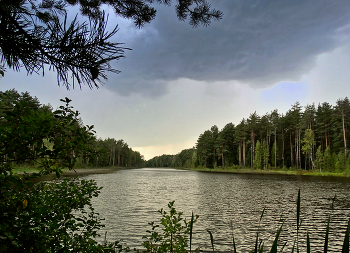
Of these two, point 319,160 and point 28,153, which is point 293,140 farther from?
point 28,153

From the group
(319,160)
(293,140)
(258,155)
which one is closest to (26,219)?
(319,160)

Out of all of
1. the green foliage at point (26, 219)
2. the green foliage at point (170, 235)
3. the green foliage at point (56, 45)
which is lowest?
the green foliage at point (170, 235)

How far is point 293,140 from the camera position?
7481cm

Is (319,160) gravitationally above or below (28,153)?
below

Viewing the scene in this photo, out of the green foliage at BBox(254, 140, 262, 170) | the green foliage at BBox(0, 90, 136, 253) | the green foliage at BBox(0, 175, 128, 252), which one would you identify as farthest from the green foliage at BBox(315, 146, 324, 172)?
the green foliage at BBox(0, 90, 136, 253)

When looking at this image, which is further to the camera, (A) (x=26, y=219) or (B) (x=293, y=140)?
(B) (x=293, y=140)

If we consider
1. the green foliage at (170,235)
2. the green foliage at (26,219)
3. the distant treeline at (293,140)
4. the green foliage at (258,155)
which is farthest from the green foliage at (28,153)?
the green foliage at (258,155)

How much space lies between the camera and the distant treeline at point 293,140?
53.1 meters

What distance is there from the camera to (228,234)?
1035 cm

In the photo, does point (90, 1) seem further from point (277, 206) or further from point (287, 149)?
point (287, 149)

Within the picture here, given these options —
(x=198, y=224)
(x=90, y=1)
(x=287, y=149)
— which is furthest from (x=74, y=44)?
(x=287, y=149)

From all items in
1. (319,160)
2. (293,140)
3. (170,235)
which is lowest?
(170,235)

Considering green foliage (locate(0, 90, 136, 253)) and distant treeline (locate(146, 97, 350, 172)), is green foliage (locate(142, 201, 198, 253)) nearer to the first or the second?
green foliage (locate(0, 90, 136, 253))

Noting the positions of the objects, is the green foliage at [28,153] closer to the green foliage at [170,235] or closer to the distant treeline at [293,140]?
the green foliage at [170,235]
